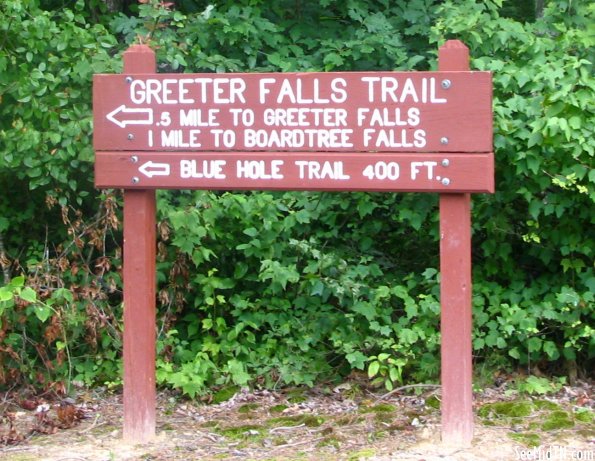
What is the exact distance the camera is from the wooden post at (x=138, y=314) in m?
5.10

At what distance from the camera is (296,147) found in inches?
192

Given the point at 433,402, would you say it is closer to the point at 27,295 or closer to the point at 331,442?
the point at 331,442

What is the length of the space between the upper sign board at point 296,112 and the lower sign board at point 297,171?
0.16 feet

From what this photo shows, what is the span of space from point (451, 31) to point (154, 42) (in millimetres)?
1972

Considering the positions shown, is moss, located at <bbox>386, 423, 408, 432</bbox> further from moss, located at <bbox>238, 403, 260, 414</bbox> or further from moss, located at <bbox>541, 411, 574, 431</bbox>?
moss, located at <bbox>238, 403, 260, 414</bbox>

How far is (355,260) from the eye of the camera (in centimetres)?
673

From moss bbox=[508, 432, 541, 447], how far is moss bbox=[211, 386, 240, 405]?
1.86 meters

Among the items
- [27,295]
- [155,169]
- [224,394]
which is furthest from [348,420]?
[27,295]

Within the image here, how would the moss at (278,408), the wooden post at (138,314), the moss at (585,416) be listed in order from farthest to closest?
1. the moss at (278,408)
2. the moss at (585,416)
3. the wooden post at (138,314)

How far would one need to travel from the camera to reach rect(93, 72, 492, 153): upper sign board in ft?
15.5

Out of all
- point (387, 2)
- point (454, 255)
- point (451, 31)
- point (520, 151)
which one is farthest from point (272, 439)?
point (387, 2)

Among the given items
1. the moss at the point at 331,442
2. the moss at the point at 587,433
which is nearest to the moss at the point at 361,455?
the moss at the point at 331,442

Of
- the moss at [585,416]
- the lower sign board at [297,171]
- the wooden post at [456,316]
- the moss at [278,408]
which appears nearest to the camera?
the lower sign board at [297,171]

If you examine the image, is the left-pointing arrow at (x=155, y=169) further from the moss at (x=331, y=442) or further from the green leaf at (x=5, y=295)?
the moss at (x=331, y=442)
